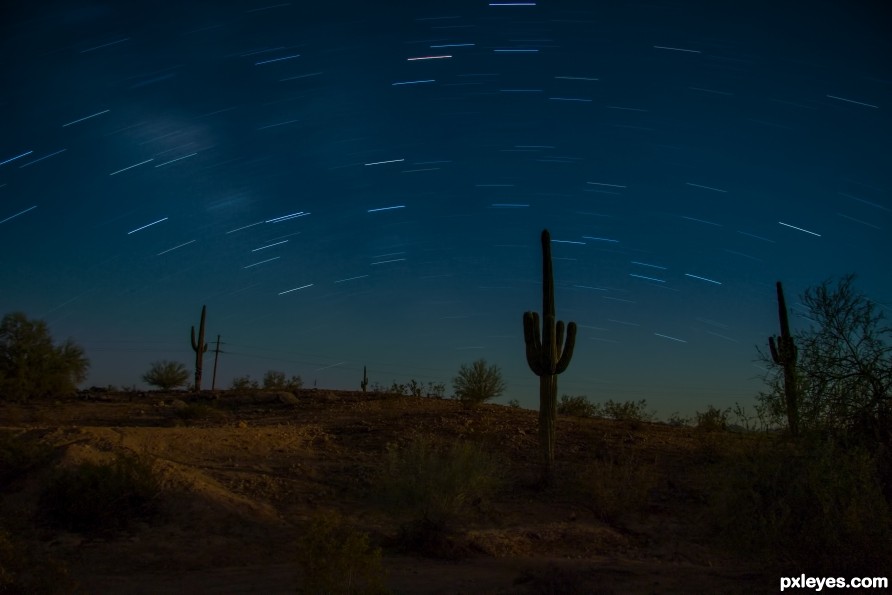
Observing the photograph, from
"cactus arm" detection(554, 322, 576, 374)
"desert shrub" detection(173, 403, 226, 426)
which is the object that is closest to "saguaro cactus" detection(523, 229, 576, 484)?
"cactus arm" detection(554, 322, 576, 374)

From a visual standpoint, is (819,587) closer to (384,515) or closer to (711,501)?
(711,501)

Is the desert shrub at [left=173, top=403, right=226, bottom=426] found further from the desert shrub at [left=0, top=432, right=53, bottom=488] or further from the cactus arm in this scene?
the cactus arm

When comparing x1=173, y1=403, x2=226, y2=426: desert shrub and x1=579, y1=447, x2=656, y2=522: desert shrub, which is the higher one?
x1=173, y1=403, x2=226, y2=426: desert shrub

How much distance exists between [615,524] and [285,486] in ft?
26.7

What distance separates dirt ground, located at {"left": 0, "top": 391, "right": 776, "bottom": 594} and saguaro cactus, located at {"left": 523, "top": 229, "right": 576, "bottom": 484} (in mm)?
1086

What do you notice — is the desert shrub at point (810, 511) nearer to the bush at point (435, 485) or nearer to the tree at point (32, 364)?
the bush at point (435, 485)

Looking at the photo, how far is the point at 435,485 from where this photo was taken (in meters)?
14.0

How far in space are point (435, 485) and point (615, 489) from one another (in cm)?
522

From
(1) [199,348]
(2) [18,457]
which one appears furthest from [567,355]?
(1) [199,348]

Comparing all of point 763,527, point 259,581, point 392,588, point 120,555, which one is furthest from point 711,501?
point 120,555

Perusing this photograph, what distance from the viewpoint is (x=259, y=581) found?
9953 millimetres

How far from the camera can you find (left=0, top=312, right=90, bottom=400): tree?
3328cm

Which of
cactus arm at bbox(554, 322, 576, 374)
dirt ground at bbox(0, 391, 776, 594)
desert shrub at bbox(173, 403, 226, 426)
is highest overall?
cactus arm at bbox(554, 322, 576, 374)

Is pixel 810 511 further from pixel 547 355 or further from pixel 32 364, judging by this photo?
pixel 32 364
